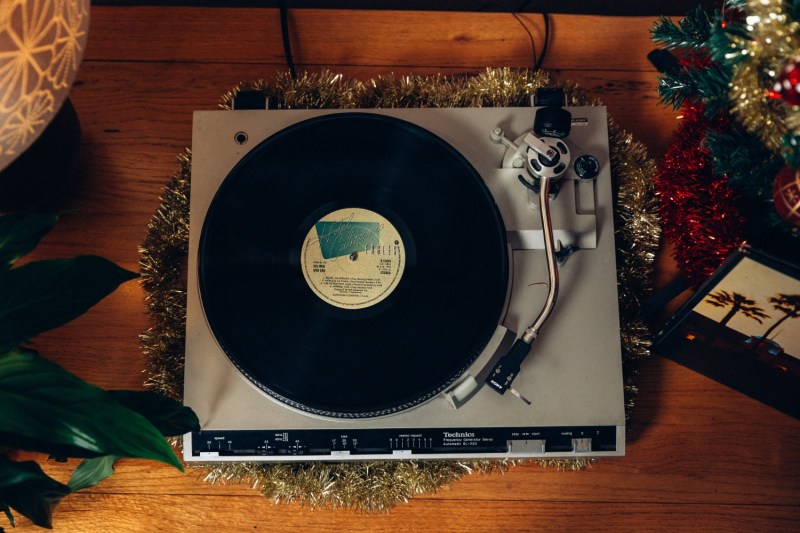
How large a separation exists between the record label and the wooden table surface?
0.99 ft

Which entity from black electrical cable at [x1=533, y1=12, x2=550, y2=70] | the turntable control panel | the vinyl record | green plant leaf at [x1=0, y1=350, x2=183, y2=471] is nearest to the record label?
the vinyl record

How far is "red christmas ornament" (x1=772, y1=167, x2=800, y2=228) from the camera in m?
0.61

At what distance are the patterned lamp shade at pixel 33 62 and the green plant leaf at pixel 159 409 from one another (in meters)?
0.39

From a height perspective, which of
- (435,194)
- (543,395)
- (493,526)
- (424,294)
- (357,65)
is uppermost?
(357,65)

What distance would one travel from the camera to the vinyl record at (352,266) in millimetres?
803

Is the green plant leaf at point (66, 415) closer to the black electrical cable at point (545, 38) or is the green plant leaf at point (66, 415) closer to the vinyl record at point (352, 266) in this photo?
the vinyl record at point (352, 266)

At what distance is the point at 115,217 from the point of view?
1.01m

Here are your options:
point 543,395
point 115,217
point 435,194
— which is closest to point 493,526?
point 543,395

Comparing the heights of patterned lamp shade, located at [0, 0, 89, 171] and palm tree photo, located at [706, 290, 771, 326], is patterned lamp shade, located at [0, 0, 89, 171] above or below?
above

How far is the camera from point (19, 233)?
0.72 metres

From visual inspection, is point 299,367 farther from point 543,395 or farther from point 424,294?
point 543,395

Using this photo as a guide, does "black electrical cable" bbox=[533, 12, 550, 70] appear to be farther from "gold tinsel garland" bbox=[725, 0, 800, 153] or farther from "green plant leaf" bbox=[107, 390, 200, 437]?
"green plant leaf" bbox=[107, 390, 200, 437]

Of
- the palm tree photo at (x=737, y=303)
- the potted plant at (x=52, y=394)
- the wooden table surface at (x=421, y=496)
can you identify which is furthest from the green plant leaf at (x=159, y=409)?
the palm tree photo at (x=737, y=303)

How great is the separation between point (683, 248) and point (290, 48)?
0.68m
